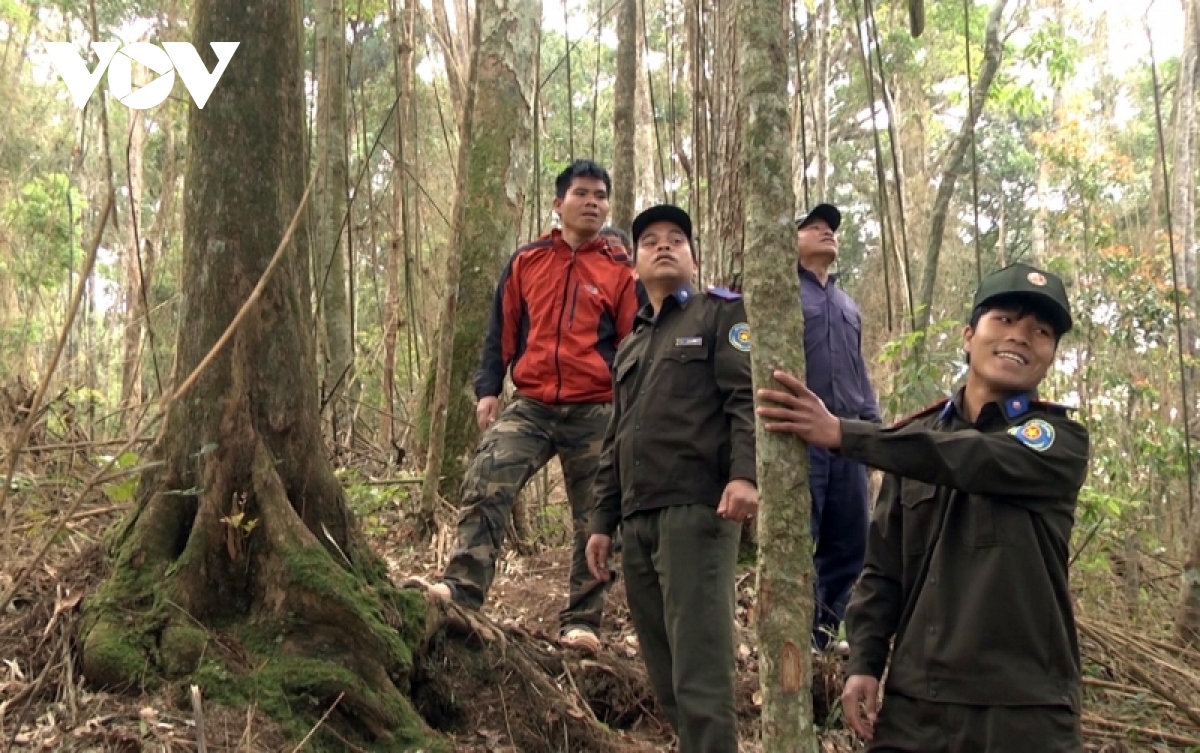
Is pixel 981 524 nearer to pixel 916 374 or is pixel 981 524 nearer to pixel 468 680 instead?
pixel 468 680

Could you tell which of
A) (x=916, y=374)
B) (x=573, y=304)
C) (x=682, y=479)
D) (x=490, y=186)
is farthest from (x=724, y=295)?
(x=916, y=374)

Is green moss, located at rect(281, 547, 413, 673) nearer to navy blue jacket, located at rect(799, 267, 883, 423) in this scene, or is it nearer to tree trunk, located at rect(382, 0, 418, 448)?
navy blue jacket, located at rect(799, 267, 883, 423)

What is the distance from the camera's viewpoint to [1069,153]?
17.6 metres

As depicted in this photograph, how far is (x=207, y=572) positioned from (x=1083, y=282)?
1909cm

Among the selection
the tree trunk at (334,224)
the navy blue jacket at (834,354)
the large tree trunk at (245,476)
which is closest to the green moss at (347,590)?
the large tree trunk at (245,476)

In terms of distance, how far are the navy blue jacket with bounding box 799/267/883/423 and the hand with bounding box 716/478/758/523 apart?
5.27 feet

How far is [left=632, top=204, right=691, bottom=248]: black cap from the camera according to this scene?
3.14 meters

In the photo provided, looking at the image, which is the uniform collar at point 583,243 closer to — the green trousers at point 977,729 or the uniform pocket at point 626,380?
the uniform pocket at point 626,380

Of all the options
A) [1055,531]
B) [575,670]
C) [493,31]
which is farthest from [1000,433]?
[493,31]

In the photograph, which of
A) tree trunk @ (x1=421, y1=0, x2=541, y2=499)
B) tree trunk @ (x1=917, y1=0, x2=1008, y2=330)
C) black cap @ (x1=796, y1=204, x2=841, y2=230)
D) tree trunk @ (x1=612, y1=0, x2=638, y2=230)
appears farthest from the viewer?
tree trunk @ (x1=917, y1=0, x2=1008, y2=330)

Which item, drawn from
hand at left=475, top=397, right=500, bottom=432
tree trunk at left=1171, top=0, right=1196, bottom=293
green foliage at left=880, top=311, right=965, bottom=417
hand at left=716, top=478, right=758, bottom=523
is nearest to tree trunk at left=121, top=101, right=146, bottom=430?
hand at left=475, top=397, right=500, bottom=432

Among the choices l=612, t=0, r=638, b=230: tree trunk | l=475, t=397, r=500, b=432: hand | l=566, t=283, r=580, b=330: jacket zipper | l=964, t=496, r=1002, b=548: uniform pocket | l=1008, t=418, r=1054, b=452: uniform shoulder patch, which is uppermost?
l=612, t=0, r=638, b=230: tree trunk

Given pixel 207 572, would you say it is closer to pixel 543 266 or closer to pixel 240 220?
pixel 240 220

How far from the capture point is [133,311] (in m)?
8.83
